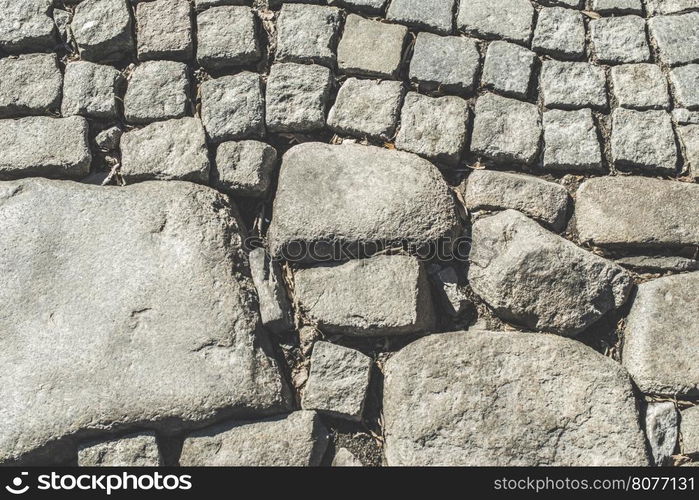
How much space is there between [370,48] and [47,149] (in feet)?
4.85

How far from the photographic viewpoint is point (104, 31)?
310 cm

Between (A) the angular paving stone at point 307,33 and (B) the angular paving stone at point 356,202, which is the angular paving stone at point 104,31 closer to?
(A) the angular paving stone at point 307,33

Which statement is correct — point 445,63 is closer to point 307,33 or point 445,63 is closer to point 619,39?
point 307,33

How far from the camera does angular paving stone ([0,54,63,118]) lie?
9.92 ft

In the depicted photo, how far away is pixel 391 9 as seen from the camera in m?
3.17

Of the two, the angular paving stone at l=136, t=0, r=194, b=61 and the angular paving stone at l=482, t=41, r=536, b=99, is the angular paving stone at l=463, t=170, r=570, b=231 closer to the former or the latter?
the angular paving stone at l=482, t=41, r=536, b=99

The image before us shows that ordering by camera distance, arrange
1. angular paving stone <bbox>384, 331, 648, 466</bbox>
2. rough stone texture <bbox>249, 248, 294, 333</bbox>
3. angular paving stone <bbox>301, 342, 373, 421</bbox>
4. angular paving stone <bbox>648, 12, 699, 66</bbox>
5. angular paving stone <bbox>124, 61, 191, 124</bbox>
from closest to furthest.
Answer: angular paving stone <bbox>384, 331, 648, 466</bbox> → angular paving stone <bbox>301, 342, 373, 421</bbox> → rough stone texture <bbox>249, 248, 294, 333</bbox> → angular paving stone <bbox>124, 61, 191, 124</bbox> → angular paving stone <bbox>648, 12, 699, 66</bbox>

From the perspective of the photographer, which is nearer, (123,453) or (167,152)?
(123,453)

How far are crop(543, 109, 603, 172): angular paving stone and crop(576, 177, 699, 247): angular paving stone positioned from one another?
0.10 meters

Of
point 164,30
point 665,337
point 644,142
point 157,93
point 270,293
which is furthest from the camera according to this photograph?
point 164,30

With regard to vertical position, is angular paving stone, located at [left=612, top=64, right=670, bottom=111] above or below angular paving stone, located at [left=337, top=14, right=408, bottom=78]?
below

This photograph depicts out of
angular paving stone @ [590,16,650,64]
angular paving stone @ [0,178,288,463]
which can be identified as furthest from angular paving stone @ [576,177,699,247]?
angular paving stone @ [0,178,288,463]

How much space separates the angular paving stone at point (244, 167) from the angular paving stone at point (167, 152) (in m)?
0.07

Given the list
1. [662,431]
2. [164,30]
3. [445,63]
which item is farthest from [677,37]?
[164,30]
